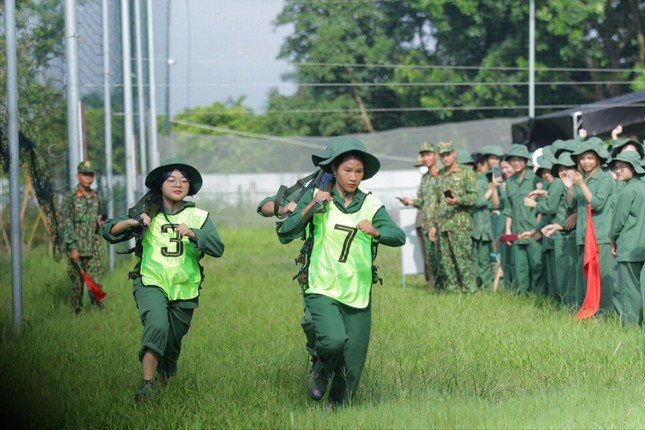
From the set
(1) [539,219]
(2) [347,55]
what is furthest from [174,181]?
(2) [347,55]

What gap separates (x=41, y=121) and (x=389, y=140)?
21276 mm

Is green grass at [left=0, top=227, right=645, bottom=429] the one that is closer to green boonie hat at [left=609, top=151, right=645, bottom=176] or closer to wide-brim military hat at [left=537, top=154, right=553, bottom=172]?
green boonie hat at [left=609, top=151, right=645, bottom=176]

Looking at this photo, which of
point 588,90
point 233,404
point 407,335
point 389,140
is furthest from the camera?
point 588,90

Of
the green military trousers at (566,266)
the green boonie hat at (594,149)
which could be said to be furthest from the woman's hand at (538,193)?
the green boonie hat at (594,149)

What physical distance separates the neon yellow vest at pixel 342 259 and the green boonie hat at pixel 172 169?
1450mm

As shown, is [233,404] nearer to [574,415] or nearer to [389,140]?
[574,415]

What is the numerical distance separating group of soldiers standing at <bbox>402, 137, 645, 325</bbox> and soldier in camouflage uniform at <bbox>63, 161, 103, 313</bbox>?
4.21m

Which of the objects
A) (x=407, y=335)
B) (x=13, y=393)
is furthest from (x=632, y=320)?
(x=13, y=393)

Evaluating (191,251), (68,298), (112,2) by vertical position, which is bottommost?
(68,298)

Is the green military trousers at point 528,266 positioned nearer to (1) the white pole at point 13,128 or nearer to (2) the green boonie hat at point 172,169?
(1) the white pole at point 13,128

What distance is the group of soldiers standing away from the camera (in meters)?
12.0

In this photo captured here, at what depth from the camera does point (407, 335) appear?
1156cm

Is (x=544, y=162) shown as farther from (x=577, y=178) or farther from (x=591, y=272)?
(x=577, y=178)

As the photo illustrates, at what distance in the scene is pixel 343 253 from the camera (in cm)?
781
